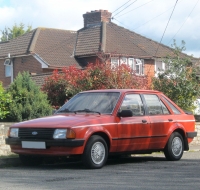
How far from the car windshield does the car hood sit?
0.37 meters

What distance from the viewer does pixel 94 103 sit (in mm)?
12250

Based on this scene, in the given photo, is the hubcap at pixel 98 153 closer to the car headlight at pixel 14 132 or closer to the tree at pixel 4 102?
the car headlight at pixel 14 132

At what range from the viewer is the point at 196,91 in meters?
20.2

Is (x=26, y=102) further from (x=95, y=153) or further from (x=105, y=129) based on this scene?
(x=95, y=153)

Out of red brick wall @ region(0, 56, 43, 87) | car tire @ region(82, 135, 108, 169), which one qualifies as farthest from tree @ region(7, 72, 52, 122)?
red brick wall @ region(0, 56, 43, 87)

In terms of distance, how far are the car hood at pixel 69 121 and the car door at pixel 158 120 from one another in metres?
1.41

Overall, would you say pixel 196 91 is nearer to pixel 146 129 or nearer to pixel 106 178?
pixel 146 129

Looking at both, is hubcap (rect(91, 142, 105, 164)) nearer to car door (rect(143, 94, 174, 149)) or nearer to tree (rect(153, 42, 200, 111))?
car door (rect(143, 94, 174, 149))

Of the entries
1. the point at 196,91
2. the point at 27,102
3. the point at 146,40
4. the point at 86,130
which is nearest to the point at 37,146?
the point at 86,130

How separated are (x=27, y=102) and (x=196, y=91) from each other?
20.5 ft

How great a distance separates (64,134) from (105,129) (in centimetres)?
95

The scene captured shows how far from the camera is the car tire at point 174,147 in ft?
42.4

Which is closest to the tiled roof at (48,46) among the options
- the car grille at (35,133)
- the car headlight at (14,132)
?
the car headlight at (14,132)

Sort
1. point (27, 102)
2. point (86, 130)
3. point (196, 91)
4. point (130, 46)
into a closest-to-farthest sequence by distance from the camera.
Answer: point (86, 130)
point (27, 102)
point (196, 91)
point (130, 46)
